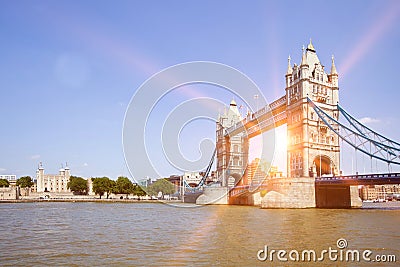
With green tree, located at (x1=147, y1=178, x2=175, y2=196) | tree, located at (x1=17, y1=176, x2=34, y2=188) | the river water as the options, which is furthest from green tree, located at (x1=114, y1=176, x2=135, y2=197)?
the river water

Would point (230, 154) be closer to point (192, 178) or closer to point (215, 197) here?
point (215, 197)

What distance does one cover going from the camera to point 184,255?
509 inches

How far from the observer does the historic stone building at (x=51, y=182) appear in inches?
4919

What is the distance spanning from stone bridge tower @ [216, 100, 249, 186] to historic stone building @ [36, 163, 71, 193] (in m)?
63.0

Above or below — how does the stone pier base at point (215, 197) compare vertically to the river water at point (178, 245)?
below

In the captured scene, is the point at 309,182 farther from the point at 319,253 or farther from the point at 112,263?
the point at 112,263

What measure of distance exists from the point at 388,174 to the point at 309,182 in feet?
28.5

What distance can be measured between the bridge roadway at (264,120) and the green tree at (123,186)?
119ft

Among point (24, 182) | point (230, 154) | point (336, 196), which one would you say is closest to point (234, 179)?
point (230, 154)

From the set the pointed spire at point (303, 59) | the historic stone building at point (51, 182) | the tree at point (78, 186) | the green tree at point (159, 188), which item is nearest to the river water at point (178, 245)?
the pointed spire at point (303, 59)

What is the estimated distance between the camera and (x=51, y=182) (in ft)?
419

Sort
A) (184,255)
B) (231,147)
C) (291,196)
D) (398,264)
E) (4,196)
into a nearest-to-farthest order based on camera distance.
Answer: (398,264) → (184,255) → (291,196) → (231,147) → (4,196)

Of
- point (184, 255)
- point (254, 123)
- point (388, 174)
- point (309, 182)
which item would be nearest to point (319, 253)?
point (184, 255)

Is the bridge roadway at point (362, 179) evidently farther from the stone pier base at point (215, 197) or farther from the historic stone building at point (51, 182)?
the historic stone building at point (51, 182)
